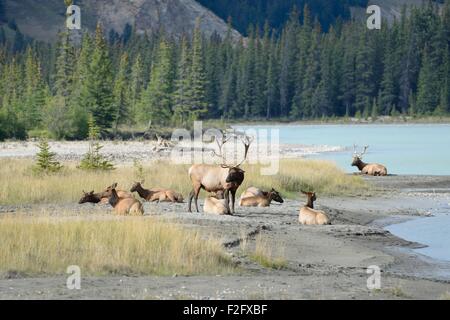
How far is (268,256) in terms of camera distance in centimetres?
1917

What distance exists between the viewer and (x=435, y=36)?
141375 mm

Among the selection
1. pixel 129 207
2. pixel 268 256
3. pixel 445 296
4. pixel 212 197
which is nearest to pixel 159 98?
pixel 212 197

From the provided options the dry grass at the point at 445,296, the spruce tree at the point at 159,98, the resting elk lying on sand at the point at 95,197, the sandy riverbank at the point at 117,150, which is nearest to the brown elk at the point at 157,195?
the resting elk lying on sand at the point at 95,197

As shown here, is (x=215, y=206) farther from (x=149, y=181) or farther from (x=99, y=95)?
(x=99, y=95)

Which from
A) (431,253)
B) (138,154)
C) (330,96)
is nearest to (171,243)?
(431,253)

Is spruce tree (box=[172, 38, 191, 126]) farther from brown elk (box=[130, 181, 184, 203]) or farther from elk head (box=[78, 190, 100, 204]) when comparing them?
elk head (box=[78, 190, 100, 204])

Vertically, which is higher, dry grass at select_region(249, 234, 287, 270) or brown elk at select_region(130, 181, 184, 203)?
brown elk at select_region(130, 181, 184, 203)

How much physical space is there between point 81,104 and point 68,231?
190 feet

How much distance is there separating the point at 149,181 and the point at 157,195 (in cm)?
411

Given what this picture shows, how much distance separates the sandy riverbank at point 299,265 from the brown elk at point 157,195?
0.84m

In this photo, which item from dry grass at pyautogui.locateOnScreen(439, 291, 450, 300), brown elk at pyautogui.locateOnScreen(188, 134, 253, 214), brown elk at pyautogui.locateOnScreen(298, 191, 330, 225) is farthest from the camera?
brown elk at pyautogui.locateOnScreen(298, 191, 330, 225)

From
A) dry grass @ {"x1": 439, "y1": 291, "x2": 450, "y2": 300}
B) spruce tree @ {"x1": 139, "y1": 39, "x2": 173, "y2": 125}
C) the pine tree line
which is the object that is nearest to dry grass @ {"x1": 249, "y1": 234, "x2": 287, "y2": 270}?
dry grass @ {"x1": 439, "y1": 291, "x2": 450, "y2": 300}

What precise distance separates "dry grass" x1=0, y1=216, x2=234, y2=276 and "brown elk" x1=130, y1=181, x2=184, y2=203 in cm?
827

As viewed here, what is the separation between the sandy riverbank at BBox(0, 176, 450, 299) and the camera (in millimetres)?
15258
